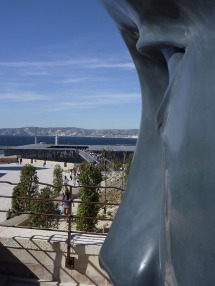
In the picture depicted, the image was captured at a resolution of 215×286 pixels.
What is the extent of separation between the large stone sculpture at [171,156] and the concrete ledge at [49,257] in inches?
161

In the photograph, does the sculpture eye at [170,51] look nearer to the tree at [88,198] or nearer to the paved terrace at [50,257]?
the paved terrace at [50,257]

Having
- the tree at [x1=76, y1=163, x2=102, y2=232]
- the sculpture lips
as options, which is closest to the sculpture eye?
the sculpture lips

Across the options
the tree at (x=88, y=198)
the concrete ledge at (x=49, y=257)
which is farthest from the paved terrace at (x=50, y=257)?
the tree at (x=88, y=198)

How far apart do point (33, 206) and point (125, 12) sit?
11.1 meters

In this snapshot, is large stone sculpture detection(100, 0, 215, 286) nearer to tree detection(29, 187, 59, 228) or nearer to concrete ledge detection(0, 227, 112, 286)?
concrete ledge detection(0, 227, 112, 286)

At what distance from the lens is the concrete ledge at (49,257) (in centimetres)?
525

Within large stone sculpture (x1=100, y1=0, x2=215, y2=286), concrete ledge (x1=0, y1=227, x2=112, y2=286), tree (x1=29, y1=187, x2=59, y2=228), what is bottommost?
tree (x1=29, y1=187, x2=59, y2=228)

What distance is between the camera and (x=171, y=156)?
0.92 metres

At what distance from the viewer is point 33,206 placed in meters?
11.9

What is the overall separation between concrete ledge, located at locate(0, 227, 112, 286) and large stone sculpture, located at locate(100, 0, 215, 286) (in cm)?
410

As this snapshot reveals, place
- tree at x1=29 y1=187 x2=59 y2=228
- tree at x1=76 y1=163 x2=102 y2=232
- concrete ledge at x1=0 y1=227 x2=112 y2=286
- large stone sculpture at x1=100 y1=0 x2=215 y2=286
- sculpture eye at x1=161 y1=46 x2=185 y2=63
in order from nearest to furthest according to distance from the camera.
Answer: large stone sculpture at x1=100 y1=0 x2=215 y2=286 < sculpture eye at x1=161 y1=46 x2=185 y2=63 < concrete ledge at x1=0 y1=227 x2=112 y2=286 < tree at x1=29 y1=187 x2=59 y2=228 < tree at x1=76 y1=163 x2=102 y2=232

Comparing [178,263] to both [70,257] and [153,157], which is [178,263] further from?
[70,257]

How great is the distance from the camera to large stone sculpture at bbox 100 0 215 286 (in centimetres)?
84

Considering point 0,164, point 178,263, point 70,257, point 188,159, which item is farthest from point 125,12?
point 0,164
